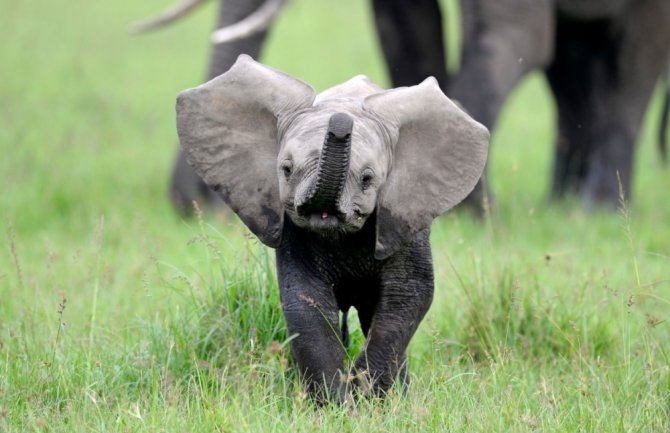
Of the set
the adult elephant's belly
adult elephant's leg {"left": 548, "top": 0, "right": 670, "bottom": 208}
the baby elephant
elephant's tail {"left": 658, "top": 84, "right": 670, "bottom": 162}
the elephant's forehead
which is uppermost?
the elephant's forehead

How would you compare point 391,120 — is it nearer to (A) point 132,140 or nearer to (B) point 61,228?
(B) point 61,228

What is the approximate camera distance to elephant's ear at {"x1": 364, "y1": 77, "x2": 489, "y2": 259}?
422cm

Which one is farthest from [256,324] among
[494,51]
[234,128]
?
[494,51]

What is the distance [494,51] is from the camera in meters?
8.22

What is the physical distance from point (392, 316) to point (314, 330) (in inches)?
11.0

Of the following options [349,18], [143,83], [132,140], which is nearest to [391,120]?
[132,140]

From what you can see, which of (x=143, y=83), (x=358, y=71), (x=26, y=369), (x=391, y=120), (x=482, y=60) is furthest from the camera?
(x=358, y=71)

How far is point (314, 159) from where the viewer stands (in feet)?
12.8

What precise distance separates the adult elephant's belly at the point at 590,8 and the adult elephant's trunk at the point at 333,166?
5.40m

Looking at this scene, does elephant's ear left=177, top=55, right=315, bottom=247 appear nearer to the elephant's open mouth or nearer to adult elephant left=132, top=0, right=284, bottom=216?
the elephant's open mouth

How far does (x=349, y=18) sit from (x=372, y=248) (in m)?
15.7

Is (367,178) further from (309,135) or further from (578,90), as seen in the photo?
(578,90)

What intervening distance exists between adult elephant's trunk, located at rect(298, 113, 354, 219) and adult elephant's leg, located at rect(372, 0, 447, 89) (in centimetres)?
511

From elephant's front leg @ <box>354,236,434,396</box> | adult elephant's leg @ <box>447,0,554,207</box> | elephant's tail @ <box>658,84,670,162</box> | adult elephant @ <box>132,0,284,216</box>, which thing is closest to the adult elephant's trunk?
elephant's front leg @ <box>354,236,434,396</box>
